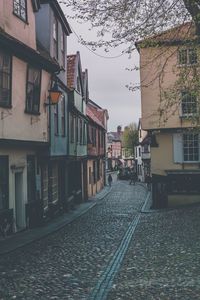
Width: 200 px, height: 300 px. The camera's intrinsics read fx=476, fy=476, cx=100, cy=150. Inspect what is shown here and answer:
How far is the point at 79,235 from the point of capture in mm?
15539

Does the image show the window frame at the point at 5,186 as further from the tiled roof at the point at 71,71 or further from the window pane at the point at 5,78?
the tiled roof at the point at 71,71

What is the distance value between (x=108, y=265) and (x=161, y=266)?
1150 mm

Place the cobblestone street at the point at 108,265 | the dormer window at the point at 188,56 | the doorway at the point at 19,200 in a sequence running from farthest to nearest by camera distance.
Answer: the doorway at the point at 19,200
the dormer window at the point at 188,56
the cobblestone street at the point at 108,265

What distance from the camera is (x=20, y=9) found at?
16.0 metres

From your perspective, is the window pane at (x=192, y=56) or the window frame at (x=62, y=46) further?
the window frame at (x=62, y=46)

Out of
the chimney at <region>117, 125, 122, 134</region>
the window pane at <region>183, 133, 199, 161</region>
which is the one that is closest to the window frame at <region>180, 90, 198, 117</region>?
the window pane at <region>183, 133, 199, 161</region>

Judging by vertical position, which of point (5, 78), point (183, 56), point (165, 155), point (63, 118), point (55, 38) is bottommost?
point (165, 155)

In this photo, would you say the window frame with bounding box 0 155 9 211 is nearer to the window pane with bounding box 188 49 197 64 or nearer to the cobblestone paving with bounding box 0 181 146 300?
the cobblestone paving with bounding box 0 181 146 300

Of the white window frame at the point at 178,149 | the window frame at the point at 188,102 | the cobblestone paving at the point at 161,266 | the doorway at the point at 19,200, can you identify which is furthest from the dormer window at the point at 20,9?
the white window frame at the point at 178,149

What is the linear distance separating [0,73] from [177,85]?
18.6ft

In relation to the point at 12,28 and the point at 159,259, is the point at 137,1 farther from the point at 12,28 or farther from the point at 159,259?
the point at 159,259

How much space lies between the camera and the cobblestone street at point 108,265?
793cm

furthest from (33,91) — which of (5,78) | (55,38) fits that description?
(55,38)

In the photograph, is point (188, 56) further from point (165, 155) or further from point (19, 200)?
point (165, 155)
